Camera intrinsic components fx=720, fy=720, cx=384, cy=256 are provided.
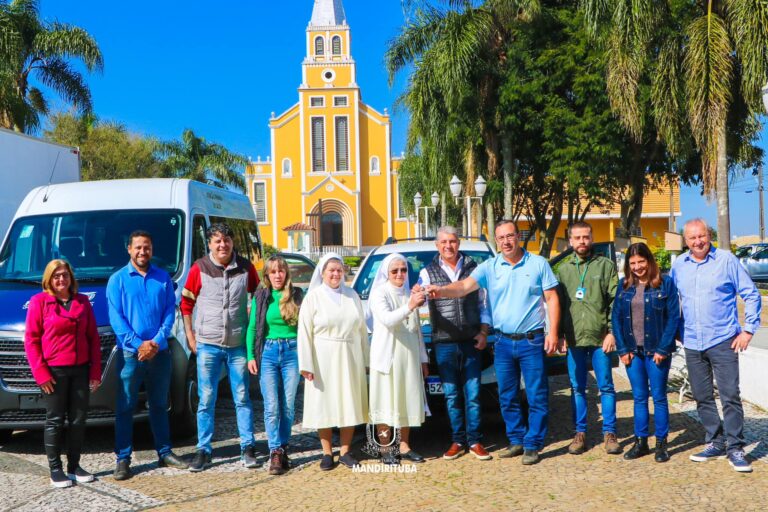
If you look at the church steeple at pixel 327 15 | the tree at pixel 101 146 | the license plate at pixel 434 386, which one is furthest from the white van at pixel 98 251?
the church steeple at pixel 327 15

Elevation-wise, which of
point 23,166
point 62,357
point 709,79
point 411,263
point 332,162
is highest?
point 332,162

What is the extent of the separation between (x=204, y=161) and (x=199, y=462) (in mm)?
36746

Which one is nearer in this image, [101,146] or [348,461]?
[348,461]

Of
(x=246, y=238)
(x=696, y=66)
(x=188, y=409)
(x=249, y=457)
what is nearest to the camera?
(x=249, y=457)

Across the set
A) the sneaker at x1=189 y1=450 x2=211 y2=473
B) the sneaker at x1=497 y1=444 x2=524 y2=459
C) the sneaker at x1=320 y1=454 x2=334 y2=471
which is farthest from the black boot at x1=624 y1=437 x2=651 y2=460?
the sneaker at x1=189 y1=450 x2=211 y2=473

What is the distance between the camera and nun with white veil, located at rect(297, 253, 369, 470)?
5.41 meters

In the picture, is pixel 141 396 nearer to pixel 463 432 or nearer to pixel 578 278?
pixel 463 432

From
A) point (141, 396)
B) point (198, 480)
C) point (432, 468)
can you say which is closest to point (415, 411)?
point (432, 468)

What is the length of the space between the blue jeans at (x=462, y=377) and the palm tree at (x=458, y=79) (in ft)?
45.6

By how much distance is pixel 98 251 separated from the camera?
22.7 feet

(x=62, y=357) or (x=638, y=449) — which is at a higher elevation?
(x=62, y=357)

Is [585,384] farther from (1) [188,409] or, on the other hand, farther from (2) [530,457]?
(1) [188,409]

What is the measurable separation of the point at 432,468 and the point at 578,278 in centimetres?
187

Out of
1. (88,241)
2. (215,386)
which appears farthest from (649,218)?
(215,386)
